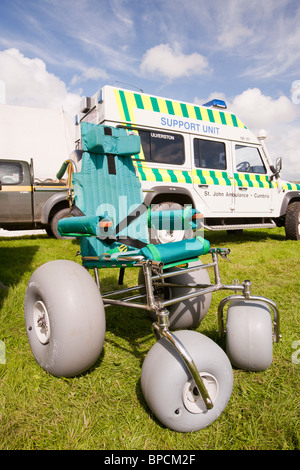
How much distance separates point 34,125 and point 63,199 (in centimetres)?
493

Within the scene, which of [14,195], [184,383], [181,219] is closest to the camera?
[184,383]

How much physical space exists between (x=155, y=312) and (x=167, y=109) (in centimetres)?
454

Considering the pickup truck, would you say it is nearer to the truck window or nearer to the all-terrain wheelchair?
the truck window

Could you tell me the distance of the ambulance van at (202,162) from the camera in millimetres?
5039

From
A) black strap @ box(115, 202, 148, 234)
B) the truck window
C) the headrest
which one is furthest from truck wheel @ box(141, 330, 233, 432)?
the truck window

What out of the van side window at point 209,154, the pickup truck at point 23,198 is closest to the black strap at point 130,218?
the van side window at point 209,154

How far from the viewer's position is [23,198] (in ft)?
23.5

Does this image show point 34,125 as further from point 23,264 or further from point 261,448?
point 261,448

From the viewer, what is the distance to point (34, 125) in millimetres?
10453

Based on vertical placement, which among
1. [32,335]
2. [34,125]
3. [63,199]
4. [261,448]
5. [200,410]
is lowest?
[261,448]

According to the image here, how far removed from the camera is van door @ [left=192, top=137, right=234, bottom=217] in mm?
5715

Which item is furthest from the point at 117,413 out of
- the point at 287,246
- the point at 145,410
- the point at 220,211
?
the point at 287,246

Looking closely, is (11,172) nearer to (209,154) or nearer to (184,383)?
(209,154)

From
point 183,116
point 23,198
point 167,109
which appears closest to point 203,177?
point 183,116
